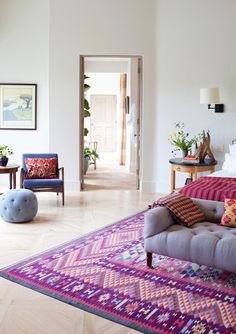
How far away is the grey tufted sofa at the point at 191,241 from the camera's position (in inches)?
127

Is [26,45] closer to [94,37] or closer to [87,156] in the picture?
[94,37]

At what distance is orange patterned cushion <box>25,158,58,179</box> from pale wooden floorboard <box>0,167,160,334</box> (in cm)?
45

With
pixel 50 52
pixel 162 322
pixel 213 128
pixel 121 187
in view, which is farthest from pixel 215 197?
pixel 50 52

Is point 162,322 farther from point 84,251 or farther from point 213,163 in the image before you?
point 213,163

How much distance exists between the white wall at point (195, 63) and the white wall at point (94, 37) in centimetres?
21

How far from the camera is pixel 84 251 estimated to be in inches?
165

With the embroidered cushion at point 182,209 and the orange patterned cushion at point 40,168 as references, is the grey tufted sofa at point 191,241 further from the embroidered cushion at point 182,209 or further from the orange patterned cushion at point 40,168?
the orange patterned cushion at point 40,168

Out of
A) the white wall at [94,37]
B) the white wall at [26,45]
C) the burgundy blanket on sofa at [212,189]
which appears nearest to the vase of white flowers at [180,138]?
the white wall at [94,37]

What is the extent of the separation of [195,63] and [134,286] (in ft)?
15.4

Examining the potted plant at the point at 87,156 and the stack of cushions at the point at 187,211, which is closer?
the stack of cushions at the point at 187,211

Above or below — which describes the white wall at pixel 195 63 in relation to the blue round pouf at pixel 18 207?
above

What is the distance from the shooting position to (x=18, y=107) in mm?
7859

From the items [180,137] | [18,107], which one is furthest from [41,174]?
[180,137]

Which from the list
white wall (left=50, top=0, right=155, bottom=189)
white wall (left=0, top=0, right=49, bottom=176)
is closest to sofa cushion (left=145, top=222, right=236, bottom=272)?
white wall (left=50, top=0, right=155, bottom=189)
